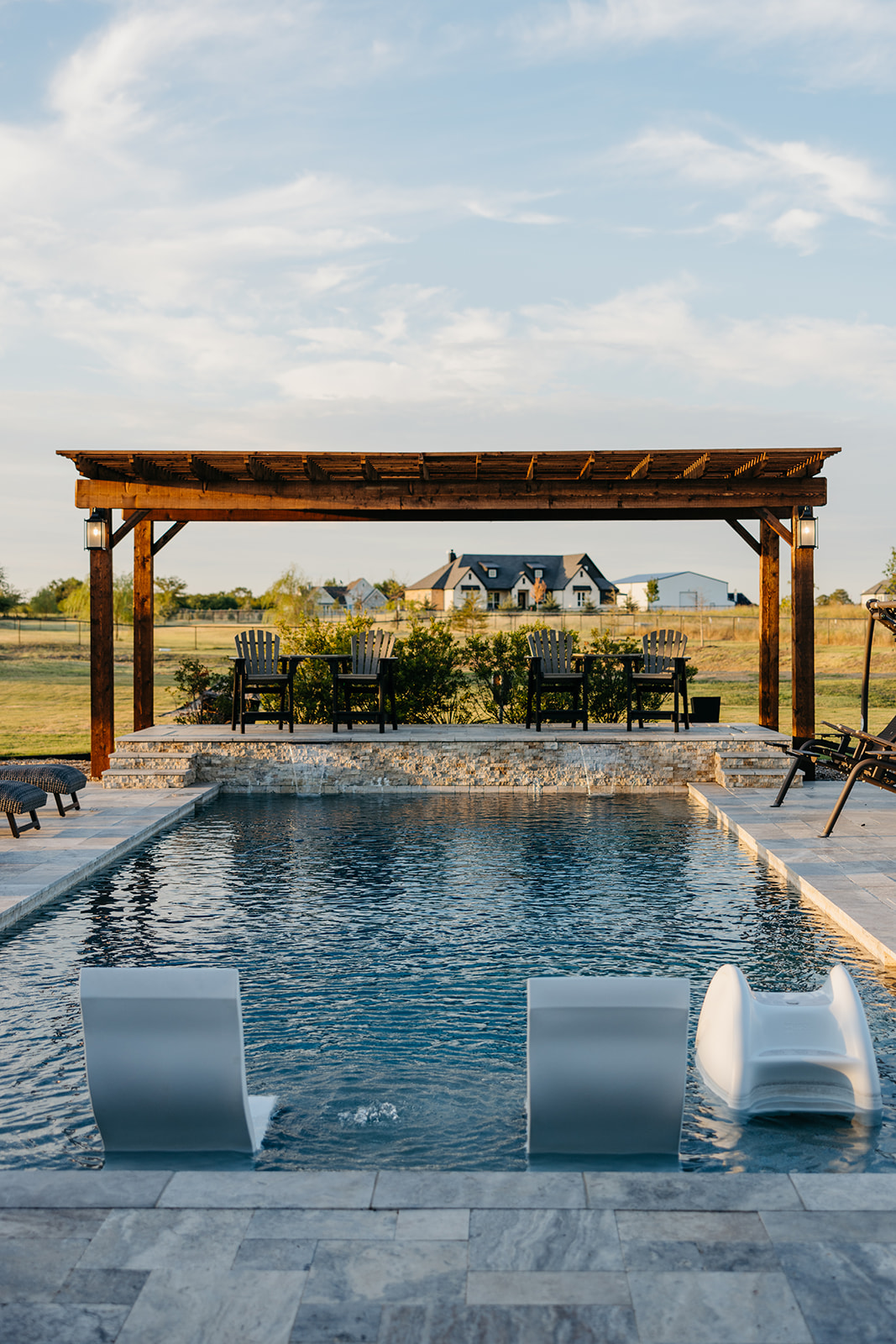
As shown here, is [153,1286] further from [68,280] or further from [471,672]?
[68,280]

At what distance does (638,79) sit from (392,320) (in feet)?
14.2

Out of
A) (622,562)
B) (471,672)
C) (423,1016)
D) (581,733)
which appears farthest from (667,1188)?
A: (622,562)

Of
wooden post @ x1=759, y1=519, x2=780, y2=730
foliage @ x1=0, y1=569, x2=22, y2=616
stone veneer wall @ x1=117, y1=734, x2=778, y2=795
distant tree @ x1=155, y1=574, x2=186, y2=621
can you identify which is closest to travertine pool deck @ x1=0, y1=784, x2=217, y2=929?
stone veneer wall @ x1=117, y1=734, x2=778, y2=795

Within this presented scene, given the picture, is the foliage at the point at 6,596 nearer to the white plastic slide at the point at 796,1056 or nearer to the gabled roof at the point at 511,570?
the gabled roof at the point at 511,570

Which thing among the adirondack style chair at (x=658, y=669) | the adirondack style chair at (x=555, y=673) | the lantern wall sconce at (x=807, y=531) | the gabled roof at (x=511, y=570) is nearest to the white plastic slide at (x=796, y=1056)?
the lantern wall sconce at (x=807, y=531)

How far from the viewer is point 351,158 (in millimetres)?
10234

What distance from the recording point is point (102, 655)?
9047 mm

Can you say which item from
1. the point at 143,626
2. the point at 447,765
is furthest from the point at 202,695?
the point at 447,765

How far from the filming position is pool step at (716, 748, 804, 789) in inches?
347

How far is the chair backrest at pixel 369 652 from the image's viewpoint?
10.1 metres

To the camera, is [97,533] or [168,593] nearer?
[97,533]

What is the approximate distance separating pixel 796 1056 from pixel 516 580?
158 ft

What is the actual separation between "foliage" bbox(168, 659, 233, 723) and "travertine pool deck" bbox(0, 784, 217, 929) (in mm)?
2439

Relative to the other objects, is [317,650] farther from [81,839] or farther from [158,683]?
[158,683]
